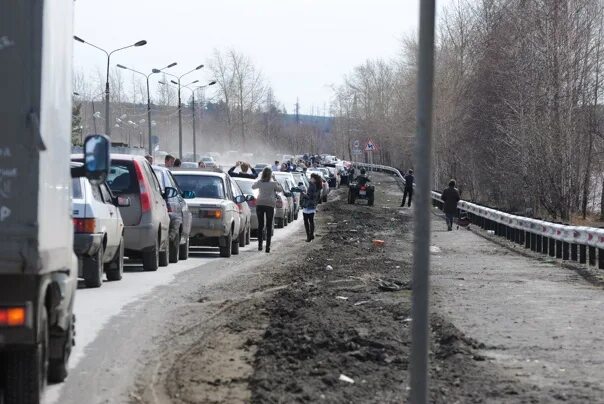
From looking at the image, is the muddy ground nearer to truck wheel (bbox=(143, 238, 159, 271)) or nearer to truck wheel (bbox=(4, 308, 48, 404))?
truck wheel (bbox=(4, 308, 48, 404))

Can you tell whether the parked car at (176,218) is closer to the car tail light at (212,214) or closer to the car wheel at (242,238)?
the car tail light at (212,214)

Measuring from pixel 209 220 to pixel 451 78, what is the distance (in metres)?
65.4

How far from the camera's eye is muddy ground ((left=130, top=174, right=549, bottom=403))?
28.7ft

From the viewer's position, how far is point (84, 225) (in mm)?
15727

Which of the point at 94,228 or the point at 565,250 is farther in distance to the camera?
the point at 565,250

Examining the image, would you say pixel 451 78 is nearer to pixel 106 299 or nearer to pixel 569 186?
pixel 569 186

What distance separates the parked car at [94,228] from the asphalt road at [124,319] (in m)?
0.31

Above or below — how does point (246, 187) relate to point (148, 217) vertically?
below

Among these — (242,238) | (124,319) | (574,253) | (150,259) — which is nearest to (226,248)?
(242,238)

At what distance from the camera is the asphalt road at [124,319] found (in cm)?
894

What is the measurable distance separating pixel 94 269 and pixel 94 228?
2.49 ft

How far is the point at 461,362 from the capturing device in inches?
402

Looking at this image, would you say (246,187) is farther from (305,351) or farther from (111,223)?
(305,351)

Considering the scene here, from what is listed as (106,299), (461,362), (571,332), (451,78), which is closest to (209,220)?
(106,299)
